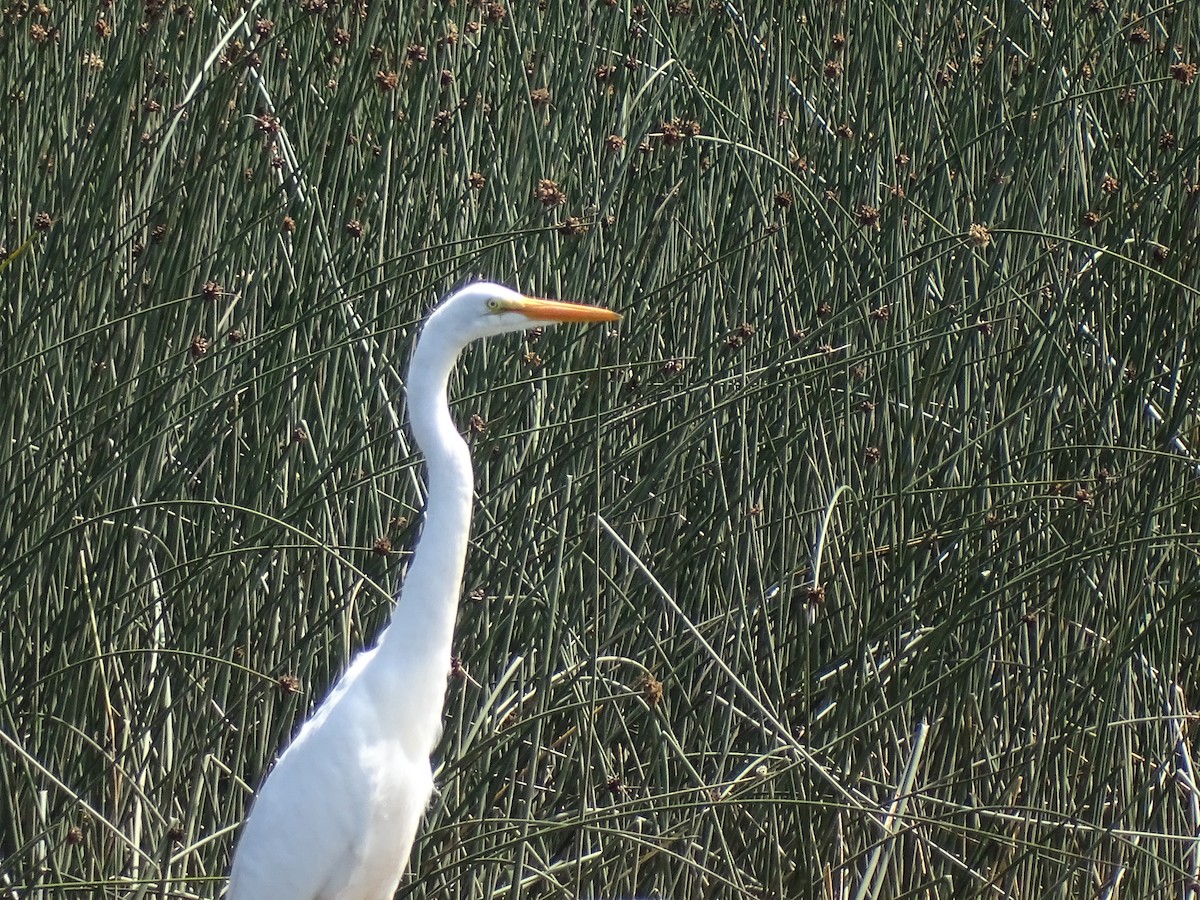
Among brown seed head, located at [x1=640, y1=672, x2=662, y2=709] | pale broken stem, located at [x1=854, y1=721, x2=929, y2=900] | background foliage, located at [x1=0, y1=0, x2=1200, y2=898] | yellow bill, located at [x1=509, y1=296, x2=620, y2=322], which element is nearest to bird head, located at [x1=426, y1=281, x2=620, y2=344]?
yellow bill, located at [x1=509, y1=296, x2=620, y2=322]

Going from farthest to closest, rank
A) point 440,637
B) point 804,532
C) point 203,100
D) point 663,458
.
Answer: point 203,100 → point 804,532 → point 663,458 → point 440,637

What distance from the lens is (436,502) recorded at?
81.8 inches

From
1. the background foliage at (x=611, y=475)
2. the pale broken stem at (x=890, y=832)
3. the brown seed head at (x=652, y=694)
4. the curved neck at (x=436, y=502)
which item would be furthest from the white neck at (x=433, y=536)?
the pale broken stem at (x=890, y=832)

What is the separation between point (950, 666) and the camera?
2.77m

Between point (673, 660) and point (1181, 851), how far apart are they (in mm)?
874

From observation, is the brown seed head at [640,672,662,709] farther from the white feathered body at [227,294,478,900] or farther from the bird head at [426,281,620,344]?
the bird head at [426,281,620,344]

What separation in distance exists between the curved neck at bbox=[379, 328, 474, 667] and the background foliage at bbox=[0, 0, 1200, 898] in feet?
0.53

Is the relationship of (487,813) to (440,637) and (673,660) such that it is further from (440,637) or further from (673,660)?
(440,637)

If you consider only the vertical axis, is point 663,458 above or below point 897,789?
above

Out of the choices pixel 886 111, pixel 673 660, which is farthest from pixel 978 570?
pixel 886 111

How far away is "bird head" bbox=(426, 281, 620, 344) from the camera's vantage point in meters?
2.08

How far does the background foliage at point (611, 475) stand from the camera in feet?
7.97

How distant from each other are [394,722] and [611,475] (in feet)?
2.44

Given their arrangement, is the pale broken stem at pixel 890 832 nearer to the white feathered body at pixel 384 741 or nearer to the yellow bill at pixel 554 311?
the white feathered body at pixel 384 741
